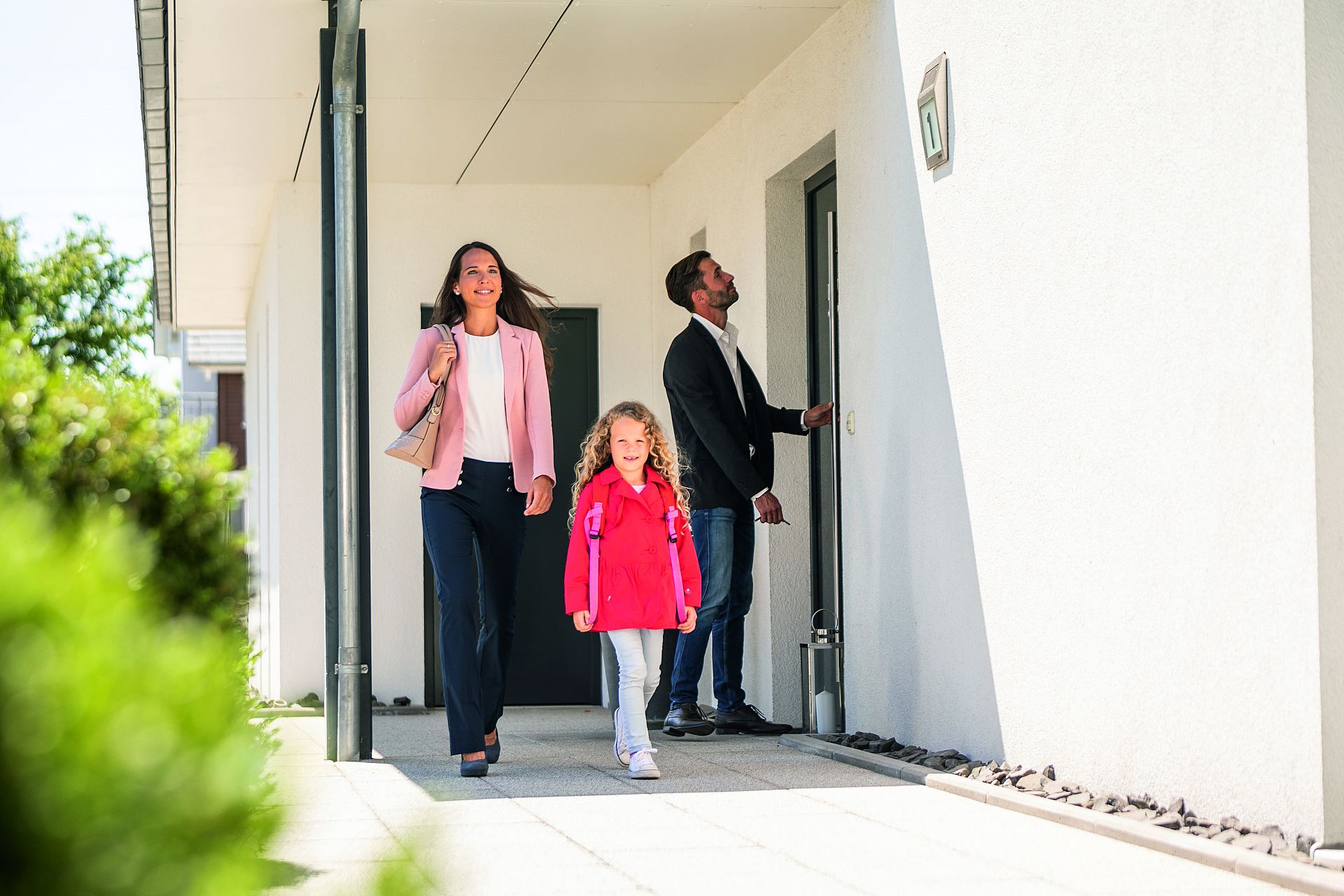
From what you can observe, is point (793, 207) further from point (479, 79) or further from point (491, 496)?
point (491, 496)

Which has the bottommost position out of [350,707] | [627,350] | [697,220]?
[350,707]

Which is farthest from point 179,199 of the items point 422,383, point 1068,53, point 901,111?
point 1068,53

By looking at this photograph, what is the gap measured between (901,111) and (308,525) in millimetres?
4822

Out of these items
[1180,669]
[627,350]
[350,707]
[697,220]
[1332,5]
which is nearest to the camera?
[1332,5]

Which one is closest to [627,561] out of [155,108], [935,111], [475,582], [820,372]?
[475,582]

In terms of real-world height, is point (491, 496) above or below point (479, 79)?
below

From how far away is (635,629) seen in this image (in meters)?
5.74

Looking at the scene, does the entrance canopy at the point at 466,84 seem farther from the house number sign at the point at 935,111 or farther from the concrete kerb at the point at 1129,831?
the concrete kerb at the point at 1129,831

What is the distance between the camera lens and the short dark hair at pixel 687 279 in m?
7.24

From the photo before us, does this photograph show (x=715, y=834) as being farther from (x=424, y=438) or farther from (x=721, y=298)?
(x=721, y=298)

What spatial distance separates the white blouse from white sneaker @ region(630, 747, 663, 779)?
1181 mm

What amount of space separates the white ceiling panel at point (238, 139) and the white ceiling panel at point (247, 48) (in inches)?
7.2

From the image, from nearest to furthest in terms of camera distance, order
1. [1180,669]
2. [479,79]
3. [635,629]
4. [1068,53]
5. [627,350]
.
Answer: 1. [1180,669]
2. [1068,53]
3. [635,629]
4. [479,79]
5. [627,350]

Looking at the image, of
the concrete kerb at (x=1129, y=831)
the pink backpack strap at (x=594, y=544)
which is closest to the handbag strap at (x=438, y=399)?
the pink backpack strap at (x=594, y=544)
